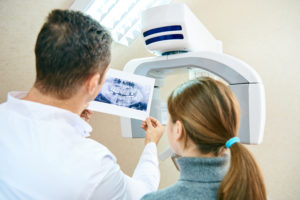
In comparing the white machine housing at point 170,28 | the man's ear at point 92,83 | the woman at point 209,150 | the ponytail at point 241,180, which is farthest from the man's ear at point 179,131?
the white machine housing at point 170,28

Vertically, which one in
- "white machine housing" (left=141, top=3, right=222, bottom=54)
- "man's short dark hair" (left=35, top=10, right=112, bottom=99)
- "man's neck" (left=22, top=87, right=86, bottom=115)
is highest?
"white machine housing" (left=141, top=3, right=222, bottom=54)

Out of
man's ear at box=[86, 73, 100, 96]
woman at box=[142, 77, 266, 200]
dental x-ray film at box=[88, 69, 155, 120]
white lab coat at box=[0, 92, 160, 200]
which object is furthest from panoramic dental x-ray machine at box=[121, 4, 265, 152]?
white lab coat at box=[0, 92, 160, 200]

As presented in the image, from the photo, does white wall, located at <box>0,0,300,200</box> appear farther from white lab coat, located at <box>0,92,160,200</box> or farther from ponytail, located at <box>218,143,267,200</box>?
ponytail, located at <box>218,143,267,200</box>

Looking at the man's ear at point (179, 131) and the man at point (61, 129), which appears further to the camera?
the man's ear at point (179, 131)

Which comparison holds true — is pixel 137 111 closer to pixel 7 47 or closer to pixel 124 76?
pixel 124 76

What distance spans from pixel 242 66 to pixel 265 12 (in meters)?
0.94

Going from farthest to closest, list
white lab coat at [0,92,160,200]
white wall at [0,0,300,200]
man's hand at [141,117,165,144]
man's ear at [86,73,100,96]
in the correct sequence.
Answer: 1. white wall at [0,0,300,200]
2. man's hand at [141,117,165,144]
3. man's ear at [86,73,100,96]
4. white lab coat at [0,92,160,200]

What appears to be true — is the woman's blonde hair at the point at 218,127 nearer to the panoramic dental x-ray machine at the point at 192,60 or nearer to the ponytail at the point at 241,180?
the ponytail at the point at 241,180

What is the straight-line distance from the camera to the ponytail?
0.56 meters

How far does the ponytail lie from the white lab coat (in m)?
0.28

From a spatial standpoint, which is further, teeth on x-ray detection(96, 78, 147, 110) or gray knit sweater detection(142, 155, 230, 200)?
teeth on x-ray detection(96, 78, 147, 110)

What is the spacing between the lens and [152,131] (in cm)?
103

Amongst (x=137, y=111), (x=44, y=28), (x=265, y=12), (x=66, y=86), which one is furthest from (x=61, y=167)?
(x=265, y=12)

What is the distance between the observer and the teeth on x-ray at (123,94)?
3.44ft
